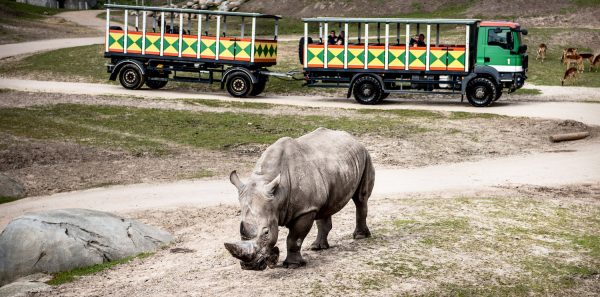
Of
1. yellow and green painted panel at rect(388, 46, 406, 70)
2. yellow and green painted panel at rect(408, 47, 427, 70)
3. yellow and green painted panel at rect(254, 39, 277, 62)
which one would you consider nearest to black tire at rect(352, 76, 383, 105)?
yellow and green painted panel at rect(388, 46, 406, 70)

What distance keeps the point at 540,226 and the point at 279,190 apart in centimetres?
623

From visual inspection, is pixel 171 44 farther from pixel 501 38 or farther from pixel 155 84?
pixel 501 38

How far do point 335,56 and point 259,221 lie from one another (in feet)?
79.2

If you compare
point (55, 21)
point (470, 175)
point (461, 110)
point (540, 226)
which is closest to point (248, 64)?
point (461, 110)

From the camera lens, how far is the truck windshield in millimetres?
33719

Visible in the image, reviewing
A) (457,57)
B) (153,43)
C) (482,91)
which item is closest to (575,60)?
(482,91)

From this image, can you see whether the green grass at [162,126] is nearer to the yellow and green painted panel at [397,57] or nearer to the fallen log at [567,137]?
the fallen log at [567,137]

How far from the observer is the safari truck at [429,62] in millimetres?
33719

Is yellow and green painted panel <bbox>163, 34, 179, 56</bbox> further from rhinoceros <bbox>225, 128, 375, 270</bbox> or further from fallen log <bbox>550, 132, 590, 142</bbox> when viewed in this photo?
rhinoceros <bbox>225, 128, 375, 270</bbox>

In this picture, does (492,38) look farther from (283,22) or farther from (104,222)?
(283,22)

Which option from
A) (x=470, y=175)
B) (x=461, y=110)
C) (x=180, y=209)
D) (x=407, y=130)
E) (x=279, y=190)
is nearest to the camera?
(x=279, y=190)

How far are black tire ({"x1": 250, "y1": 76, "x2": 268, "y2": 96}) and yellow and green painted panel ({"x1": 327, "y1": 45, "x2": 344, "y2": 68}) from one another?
328 centimetres

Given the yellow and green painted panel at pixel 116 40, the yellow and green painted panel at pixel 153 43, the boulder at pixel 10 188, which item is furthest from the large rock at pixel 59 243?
the yellow and green painted panel at pixel 116 40

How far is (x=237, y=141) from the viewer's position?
26.2m
